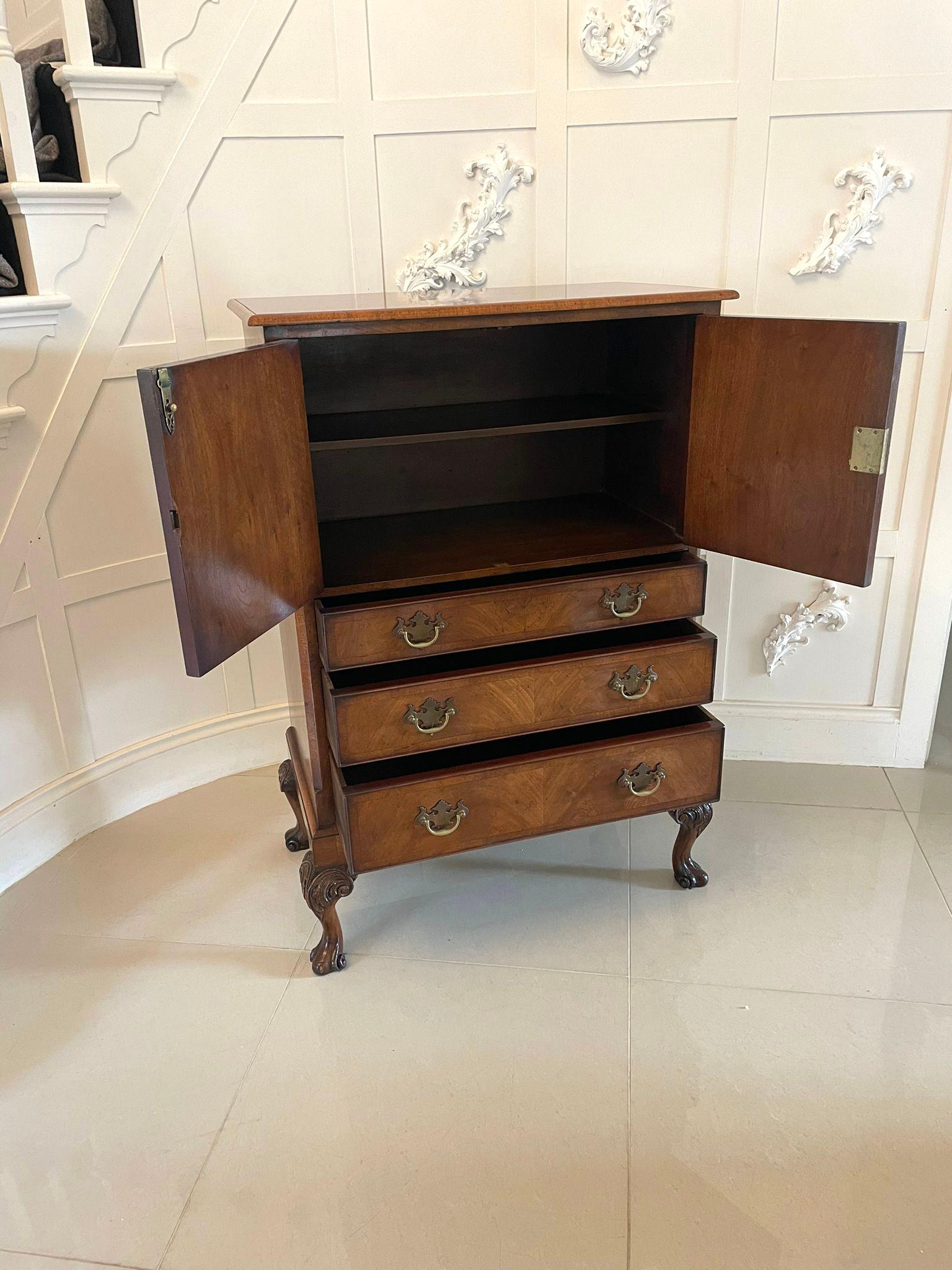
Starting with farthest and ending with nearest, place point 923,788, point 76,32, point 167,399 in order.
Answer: point 923,788 < point 76,32 < point 167,399

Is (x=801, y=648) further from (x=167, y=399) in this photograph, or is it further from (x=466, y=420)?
(x=167, y=399)

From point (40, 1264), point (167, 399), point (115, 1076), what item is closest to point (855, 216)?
point (167, 399)

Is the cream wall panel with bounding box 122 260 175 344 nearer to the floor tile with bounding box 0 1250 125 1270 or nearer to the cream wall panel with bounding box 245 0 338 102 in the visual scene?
the cream wall panel with bounding box 245 0 338 102

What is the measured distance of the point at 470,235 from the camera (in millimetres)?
2127

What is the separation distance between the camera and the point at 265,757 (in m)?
2.58

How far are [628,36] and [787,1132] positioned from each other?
2165 mm

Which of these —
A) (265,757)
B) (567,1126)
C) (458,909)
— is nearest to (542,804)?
(458,909)

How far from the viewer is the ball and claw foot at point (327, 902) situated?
1.80 meters

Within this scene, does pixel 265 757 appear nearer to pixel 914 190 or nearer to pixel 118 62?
pixel 118 62

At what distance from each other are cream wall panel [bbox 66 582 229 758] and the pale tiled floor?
27 centimetres

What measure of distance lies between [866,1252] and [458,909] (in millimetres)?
971

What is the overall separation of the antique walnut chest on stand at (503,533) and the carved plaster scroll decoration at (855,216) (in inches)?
18.9

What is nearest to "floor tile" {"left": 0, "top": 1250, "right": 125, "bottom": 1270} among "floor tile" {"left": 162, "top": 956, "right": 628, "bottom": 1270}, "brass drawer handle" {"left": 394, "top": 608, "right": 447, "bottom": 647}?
"floor tile" {"left": 162, "top": 956, "right": 628, "bottom": 1270}

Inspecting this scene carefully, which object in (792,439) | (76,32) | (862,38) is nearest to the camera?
(792,439)
